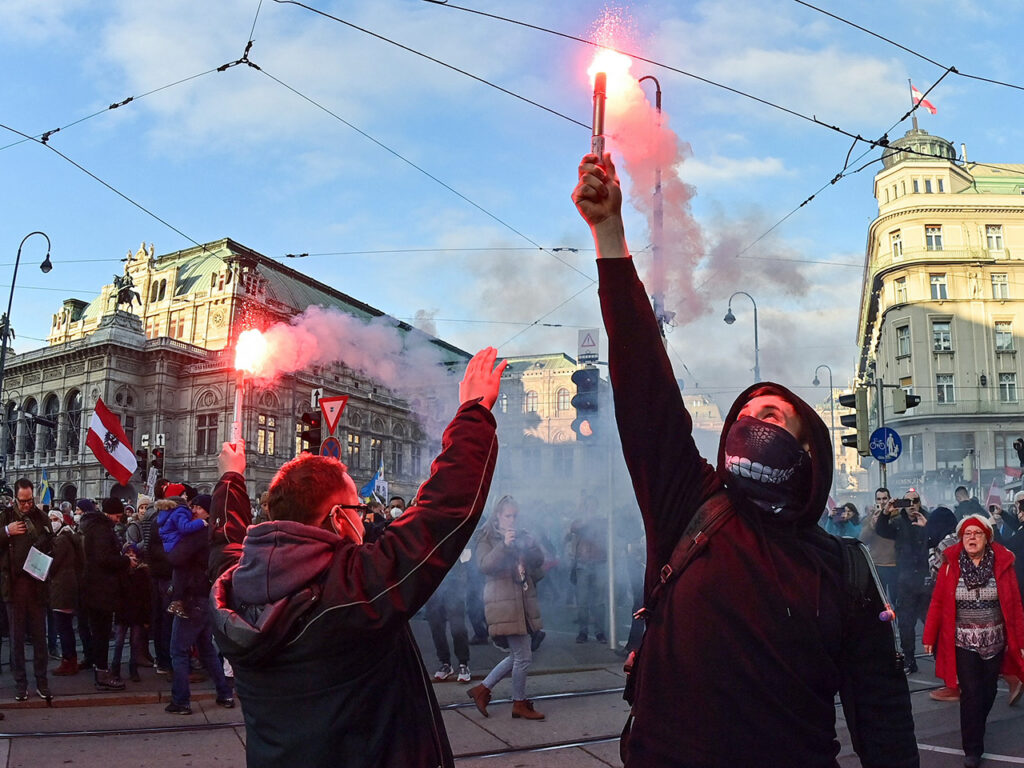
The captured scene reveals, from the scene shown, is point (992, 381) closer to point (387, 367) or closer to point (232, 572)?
point (387, 367)

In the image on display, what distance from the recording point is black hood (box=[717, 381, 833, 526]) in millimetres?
2076

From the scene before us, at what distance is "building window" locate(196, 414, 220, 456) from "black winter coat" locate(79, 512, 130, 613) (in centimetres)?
4338

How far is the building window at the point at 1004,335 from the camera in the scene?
43406 millimetres

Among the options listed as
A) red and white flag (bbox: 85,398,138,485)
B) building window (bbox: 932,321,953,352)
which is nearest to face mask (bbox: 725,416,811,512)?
red and white flag (bbox: 85,398,138,485)

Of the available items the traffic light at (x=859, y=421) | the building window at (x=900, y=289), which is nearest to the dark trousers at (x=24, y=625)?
the traffic light at (x=859, y=421)

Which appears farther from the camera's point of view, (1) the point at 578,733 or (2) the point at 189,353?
(2) the point at 189,353

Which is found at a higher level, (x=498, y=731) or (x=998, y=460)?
(x=998, y=460)

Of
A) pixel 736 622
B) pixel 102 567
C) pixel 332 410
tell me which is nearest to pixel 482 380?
pixel 736 622

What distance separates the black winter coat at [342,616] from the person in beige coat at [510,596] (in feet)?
17.6

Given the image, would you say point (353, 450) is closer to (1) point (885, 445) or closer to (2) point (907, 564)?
(1) point (885, 445)

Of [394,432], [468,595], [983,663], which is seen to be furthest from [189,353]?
[983,663]

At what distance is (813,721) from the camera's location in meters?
1.99

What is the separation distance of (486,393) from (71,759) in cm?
570

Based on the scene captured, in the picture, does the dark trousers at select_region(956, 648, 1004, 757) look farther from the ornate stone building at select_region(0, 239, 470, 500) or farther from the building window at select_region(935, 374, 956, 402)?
the building window at select_region(935, 374, 956, 402)
